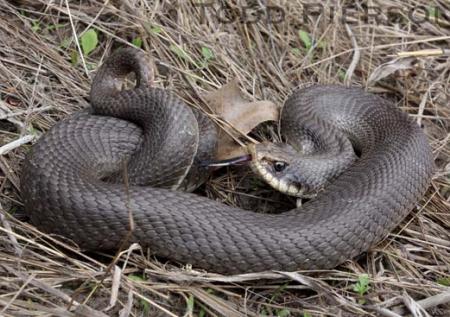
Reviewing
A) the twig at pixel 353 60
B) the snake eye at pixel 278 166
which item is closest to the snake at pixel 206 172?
the snake eye at pixel 278 166

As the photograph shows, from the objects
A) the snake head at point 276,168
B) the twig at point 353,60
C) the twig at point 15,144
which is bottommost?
the snake head at point 276,168

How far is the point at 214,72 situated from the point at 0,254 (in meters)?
2.37

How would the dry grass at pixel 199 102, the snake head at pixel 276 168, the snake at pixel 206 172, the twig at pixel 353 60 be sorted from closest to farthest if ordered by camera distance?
the dry grass at pixel 199 102 → the snake at pixel 206 172 → the snake head at pixel 276 168 → the twig at pixel 353 60

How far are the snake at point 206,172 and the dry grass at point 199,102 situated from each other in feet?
0.43

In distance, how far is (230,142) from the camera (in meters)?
4.62

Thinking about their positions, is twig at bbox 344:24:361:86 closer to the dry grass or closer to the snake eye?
the dry grass

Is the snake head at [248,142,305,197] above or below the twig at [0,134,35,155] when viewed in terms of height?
below

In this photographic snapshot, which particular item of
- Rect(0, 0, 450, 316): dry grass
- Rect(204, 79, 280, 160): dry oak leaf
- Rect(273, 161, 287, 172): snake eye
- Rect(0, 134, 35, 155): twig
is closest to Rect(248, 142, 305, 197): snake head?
Rect(273, 161, 287, 172): snake eye

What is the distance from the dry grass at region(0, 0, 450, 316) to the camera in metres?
3.42

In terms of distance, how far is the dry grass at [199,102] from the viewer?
135 inches

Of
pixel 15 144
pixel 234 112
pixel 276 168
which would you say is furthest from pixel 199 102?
pixel 15 144

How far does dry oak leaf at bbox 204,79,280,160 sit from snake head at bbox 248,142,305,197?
33cm

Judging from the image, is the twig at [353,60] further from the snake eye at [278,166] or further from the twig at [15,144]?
the twig at [15,144]

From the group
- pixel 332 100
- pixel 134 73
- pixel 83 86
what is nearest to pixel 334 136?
pixel 332 100
